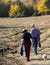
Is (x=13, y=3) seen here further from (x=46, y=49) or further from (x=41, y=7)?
(x=46, y=49)

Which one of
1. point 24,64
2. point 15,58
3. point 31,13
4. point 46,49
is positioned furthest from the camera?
point 31,13

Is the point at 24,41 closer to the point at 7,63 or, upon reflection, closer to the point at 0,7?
the point at 7,63

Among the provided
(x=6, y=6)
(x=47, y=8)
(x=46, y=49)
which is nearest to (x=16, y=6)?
(x=6, y=6)

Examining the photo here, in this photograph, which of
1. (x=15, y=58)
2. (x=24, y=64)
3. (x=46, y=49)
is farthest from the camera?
(x=46, y=49)

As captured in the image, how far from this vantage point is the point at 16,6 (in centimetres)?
9206

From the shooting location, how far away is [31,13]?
8875cm

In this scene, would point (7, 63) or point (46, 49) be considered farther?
point (46, 49)

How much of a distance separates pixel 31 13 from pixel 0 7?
31.7ft

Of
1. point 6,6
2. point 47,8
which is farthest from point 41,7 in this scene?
point 6,6

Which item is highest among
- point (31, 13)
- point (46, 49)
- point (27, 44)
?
point (27, 44)

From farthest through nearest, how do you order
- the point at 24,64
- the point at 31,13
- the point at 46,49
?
1. the point at 31,13
2. the point at 46,49
3. the point at 24,64

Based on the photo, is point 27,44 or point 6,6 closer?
point 27,44

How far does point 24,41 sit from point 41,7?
81.3 m

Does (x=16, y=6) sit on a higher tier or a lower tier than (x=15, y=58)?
lower
